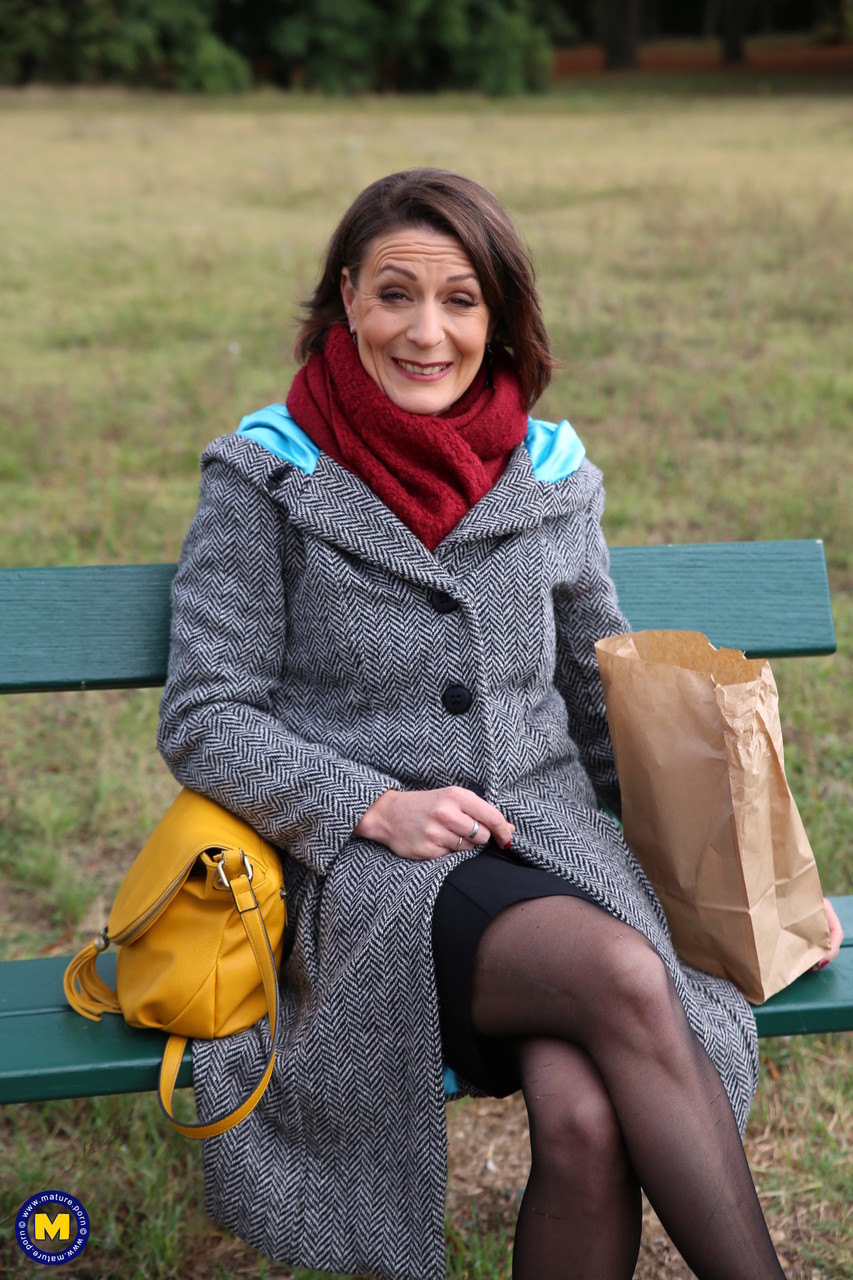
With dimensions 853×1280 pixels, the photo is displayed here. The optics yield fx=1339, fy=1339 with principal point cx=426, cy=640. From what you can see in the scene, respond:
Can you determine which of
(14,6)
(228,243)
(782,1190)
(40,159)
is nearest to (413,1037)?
(782,1190)

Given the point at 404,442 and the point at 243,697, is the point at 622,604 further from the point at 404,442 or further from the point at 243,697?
the point at 243,697

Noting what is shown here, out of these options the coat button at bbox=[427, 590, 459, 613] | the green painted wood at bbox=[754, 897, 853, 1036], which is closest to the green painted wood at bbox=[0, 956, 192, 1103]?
the coat button at bbox=[427, 590, 459, 613]

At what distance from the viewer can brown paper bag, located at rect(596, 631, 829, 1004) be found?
6.86 ft

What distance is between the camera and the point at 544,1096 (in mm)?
1872

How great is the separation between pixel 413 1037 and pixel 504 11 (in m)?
30.8

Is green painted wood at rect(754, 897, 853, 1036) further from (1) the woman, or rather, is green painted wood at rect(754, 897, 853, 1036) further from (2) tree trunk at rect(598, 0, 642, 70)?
A: (2) tree trunk at rect(598, 0, 642, 70)

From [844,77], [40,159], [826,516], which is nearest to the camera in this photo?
[826,516]

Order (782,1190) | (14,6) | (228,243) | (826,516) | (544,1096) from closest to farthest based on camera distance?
(544,1096) → (782,1190) → (826,516) → (228,243) → (14,6)

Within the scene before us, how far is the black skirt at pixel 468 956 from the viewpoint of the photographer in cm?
201

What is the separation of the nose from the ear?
0.55ft

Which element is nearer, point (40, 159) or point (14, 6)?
point (40, 159)

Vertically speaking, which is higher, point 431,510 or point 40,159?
point 431,510

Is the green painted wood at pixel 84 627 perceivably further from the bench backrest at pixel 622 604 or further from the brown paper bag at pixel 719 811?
the brown paper bag at pixel 719 811

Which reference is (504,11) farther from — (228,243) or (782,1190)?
(782,1190)
